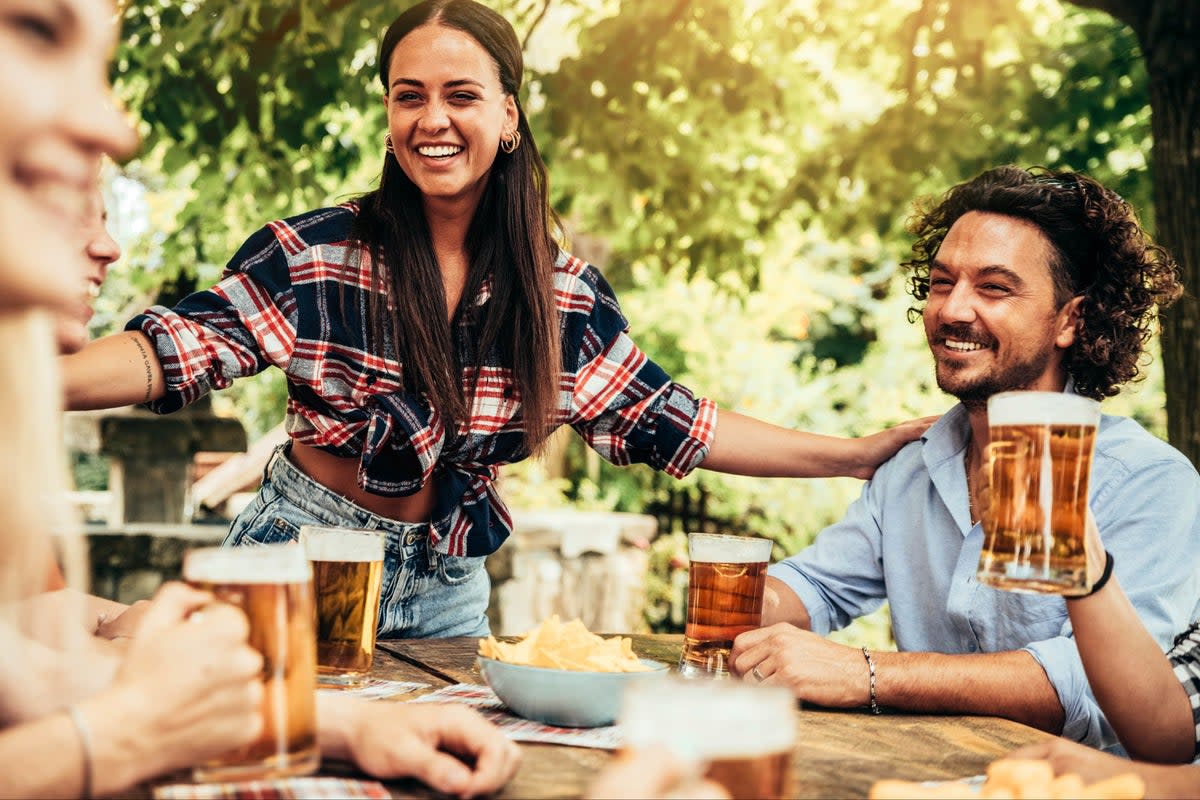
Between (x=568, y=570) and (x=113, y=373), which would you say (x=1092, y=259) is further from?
(x=568, y=570)

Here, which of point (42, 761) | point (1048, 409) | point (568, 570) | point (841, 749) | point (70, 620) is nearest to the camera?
point (42, 761)

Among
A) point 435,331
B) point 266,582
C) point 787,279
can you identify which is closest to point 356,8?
point 435,331

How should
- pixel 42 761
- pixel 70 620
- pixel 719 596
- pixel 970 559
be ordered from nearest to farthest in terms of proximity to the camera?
pixel 42 761 < pixel 70 620 < pixel 719 596 < pixel 970 559

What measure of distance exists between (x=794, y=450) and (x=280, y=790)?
5.78 ft

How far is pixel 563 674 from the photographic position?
166 cm

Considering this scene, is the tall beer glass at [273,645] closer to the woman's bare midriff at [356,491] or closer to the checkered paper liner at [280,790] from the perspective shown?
the checkered paper liner at [280,790]

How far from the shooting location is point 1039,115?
5.33 meters

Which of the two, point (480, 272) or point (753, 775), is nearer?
point (753, 775)

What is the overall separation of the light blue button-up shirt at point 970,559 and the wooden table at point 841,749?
0.81 ft

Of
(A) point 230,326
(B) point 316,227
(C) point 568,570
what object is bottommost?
(C) point 568,570

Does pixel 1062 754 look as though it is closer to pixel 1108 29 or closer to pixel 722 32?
pixel 722 32

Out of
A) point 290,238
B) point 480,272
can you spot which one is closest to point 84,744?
point 290,238

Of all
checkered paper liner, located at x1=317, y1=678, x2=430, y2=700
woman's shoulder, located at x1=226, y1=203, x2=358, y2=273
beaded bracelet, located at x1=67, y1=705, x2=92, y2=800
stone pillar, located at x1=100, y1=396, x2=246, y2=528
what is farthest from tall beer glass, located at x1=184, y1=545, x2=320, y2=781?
stone pillar, located at x1=100, y1=396, x2=246, y2=528

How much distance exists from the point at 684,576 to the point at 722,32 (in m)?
4.26
